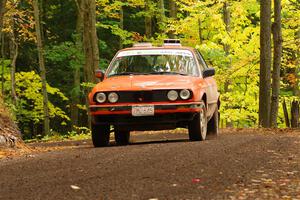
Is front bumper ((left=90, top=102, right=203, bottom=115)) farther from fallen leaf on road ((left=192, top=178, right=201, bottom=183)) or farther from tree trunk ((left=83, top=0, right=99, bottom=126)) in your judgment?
tree trunk ((left=83, top=0, right=99, bottom=126))

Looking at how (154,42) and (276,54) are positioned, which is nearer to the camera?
(276,54)

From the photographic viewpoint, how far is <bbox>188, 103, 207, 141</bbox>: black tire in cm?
1009

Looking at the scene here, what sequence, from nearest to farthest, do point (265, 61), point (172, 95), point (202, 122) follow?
1. point (172, 95)
2. point (202, 122)
3. point (265, 61)

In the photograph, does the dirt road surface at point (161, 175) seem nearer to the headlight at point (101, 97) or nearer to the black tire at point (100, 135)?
the headlight at point (101, 97)

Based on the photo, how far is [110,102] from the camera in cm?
996

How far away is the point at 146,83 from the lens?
33.0 ft

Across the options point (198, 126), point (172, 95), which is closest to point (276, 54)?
point (198, 126)

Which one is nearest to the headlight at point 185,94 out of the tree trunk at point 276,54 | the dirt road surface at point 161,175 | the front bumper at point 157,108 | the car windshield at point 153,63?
the front bumper at point 157,108

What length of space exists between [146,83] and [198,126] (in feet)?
3.80

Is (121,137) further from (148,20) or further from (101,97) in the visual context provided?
(148,20)

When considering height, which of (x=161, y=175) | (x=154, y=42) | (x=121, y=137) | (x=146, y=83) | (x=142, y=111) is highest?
(x=154, y=42)

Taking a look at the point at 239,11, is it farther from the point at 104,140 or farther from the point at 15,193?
the point at 15,193

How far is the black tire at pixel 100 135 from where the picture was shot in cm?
1039

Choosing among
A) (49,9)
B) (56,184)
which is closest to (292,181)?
(56,184)
